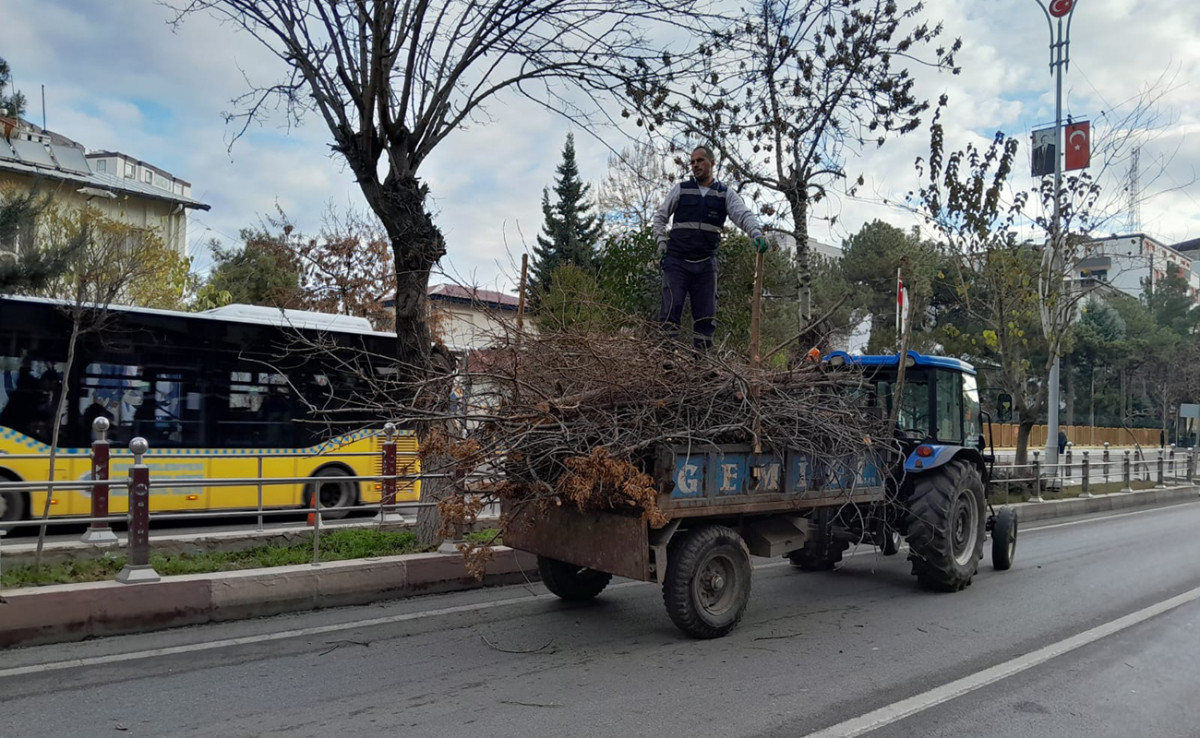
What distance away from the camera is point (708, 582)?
20.8 feet

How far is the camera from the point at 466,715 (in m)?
4.69

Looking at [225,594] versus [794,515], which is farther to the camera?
[794,515]

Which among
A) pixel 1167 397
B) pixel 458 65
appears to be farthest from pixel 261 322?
pixel 1167 397

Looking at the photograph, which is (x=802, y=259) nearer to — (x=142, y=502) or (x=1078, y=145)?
(x=1078, y=145)

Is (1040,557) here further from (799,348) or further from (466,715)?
(466,715)

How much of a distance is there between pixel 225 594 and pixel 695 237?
5023 mm

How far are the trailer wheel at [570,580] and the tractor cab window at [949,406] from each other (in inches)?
156

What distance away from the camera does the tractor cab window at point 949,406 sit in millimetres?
8805

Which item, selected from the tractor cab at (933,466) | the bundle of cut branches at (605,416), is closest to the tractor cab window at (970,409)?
the tractor cab at (933,466)

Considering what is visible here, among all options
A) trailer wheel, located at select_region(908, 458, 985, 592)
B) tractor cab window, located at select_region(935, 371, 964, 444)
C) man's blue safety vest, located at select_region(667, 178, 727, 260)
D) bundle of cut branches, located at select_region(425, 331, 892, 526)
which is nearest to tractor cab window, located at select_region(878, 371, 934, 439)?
tractor cab window, located at select_region(935, 371, 964, 444)

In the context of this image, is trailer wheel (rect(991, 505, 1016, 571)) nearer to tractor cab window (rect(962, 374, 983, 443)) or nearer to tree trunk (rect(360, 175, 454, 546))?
tractor cab window (rect(962, 374, 983, 443))

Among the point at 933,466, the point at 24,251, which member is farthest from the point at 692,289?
the point at 24,251

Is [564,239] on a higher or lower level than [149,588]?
higher

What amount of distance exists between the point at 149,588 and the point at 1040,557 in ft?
34.3
